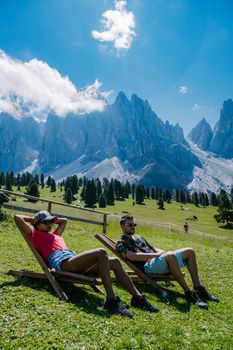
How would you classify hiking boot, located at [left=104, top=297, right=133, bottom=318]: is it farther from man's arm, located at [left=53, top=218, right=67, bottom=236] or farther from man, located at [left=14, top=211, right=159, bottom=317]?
man's arm, located at [left=53, top=218, right=67, bottom=236]

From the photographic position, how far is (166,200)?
17325 centimetres

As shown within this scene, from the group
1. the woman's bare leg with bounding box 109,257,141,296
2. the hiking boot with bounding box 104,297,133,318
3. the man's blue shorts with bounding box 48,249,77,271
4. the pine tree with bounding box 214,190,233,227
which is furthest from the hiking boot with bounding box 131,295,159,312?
the pine tree with bounding box 214,190,233,227

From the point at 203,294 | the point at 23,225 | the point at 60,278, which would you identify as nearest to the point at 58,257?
the point at 60,278

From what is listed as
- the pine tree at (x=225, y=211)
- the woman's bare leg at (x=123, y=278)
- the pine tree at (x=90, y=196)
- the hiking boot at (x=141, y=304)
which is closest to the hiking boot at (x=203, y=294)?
the hiking boot at (x=141, y=304)

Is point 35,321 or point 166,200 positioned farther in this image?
point 166,200

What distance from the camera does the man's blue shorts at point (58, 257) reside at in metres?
8.11

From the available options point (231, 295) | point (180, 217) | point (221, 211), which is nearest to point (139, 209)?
point (180, 217)

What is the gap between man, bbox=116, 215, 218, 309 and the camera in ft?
28.9

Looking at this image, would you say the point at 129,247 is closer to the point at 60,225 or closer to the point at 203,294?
the point at 60,225

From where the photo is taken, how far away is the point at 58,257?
27.1 feet

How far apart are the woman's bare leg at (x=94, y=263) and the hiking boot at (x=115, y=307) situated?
4.4 inches

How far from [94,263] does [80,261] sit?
0.34 meters

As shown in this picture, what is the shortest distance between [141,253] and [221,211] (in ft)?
340

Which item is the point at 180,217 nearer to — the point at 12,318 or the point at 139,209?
the point at 139,209
